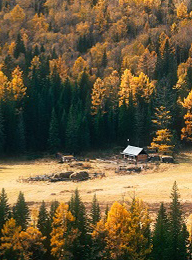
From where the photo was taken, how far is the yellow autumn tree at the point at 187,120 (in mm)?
100750

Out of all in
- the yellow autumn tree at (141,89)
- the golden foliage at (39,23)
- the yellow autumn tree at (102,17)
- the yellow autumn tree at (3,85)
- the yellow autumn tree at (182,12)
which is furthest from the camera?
the golden foliage at (39,23)

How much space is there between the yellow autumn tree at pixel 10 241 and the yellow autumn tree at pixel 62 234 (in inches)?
127

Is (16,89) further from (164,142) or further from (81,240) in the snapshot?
(81,240)

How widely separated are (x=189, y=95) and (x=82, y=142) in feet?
84.9

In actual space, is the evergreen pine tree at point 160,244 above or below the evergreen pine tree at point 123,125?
below

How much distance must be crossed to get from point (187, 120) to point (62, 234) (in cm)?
6440

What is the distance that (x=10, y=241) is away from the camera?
42188 mm

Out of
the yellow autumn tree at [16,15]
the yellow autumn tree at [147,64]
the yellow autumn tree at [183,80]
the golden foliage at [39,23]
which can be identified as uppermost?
the yellow autumn tree at [16,15]

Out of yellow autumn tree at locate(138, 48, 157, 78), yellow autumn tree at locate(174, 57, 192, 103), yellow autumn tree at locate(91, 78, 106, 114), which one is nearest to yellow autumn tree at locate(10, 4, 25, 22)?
yellow autumn tree at locate(138, 48, 157, 78)

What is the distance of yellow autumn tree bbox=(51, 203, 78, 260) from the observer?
140 ft

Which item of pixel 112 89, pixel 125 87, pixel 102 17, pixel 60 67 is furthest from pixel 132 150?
pixel 102 17

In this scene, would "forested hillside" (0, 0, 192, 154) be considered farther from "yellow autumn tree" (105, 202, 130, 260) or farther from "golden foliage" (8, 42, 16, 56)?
"yellow autumn tree" (105, 202, 130, 260)

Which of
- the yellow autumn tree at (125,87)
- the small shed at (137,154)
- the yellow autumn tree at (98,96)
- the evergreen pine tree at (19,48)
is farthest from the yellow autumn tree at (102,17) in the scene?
the small shed at (137,154)

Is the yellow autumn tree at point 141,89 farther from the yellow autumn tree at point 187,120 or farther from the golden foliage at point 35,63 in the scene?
the golden foliage at point 35,63
